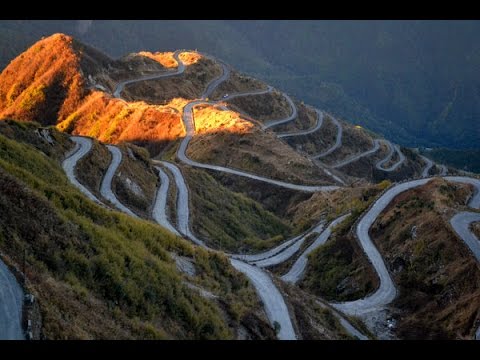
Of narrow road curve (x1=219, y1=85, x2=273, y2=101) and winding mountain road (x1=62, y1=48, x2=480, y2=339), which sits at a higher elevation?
winding mountain road (x1=62, y1=48, x2=480, y2=339)

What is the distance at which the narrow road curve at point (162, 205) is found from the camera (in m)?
47.5

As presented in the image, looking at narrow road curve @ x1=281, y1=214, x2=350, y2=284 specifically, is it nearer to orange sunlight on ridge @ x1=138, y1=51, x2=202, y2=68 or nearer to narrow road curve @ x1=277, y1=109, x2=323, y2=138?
narrow road curve @ x1=277, y1=109, x2=323, y2=138

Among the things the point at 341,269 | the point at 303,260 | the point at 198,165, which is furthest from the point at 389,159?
the point at 341,269

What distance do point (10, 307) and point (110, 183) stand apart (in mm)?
35577

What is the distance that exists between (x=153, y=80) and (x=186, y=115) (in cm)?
2255

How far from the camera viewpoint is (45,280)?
605 inches

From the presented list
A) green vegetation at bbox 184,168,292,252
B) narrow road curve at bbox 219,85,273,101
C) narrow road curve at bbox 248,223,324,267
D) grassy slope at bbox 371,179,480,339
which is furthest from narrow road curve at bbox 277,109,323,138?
grassy slope at bbox 371,179,480,339

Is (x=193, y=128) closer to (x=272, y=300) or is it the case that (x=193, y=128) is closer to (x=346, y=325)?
(x=346, y=325)

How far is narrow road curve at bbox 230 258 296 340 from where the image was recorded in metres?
24.1

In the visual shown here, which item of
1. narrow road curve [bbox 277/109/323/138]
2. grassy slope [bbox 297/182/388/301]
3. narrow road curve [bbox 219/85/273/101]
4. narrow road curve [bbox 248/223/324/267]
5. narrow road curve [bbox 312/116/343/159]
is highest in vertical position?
grassy slope [bbox 297/182/388/301]

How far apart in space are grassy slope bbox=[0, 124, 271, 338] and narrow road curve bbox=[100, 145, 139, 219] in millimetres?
17355

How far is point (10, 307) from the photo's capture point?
1298cm

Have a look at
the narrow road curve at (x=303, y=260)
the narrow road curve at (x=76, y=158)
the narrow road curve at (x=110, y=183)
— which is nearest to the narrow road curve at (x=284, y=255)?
the narrow road curve at (x=303, y=260)
